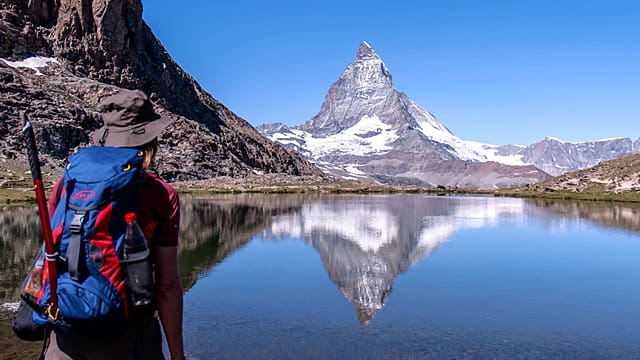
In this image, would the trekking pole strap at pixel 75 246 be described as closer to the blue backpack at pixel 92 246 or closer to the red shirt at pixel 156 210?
the blue backpack at pixel 92 246

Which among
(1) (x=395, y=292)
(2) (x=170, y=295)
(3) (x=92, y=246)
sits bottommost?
(1) (x=395, y=292)

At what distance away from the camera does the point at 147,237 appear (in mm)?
5852

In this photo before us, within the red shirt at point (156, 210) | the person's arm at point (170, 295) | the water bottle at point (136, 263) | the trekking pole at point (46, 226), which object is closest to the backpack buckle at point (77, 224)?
the trekking pole at point (46, 226)

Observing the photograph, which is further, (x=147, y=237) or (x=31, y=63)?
(x=31, y=63)

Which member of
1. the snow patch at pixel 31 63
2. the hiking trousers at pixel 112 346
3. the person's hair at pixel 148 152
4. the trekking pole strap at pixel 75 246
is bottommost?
the hiking trousers at pixel 112 346

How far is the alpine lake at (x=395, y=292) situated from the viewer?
1964cm

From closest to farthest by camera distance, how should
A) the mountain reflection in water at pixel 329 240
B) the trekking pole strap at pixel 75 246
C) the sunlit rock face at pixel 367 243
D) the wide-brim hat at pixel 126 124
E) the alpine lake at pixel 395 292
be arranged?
the trekking pole strap at pixel 75 246
the wide-brim hat at pixel 126 124
the alpine lake at pixel 395 292
the sunlit rock face at pixel 367 243
the mountain reflection in water at pixel 329 240

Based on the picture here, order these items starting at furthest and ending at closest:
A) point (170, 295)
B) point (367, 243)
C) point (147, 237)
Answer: point (367, 243) → point (170, 295) → point (147, 237)

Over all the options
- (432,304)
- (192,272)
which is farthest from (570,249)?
(192,272)

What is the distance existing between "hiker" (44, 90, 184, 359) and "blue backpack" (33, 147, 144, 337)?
A: 8.9 inches

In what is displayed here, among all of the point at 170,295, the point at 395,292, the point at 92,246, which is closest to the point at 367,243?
the point at 395,292

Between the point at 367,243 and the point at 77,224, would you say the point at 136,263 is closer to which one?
the point at 77,224

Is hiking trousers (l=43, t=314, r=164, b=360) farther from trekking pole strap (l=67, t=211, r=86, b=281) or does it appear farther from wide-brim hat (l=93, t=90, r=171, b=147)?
wide-brim hat (l=93, t=90, r=171, b=147)

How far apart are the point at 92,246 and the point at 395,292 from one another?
83.0ft
